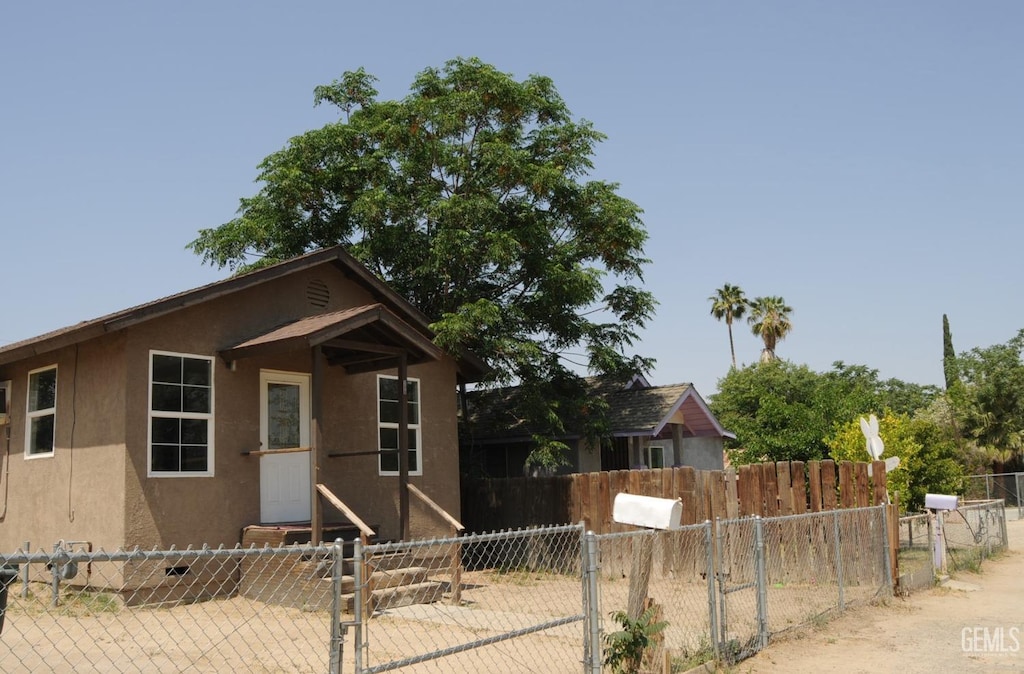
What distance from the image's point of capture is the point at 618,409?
22062 millimetres

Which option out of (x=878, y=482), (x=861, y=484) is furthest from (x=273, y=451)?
(x=878, y=482)

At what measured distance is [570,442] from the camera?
21578mm

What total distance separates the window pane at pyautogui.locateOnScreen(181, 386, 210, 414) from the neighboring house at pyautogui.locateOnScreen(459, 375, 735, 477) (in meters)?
7.73

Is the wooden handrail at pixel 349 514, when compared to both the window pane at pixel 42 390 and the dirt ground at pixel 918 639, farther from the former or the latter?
the dirt ground at pixel 918 639

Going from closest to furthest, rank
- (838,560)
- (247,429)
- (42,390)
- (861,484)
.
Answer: (838,560), (247,429), (42,390), (861,484)

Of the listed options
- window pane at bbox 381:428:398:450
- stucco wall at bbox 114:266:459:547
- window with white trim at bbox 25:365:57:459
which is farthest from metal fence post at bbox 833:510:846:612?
window with white trim at bbox 25:365:57:459

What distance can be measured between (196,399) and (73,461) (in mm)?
1936

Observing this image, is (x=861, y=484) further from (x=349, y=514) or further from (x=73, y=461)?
(x=73, y=461)

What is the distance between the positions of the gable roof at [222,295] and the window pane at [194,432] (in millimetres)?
1239

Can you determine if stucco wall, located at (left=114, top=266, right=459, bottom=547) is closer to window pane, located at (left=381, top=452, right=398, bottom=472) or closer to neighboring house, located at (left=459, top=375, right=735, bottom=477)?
window pane, located at (left=381, top=452, right=398, bottom=472)

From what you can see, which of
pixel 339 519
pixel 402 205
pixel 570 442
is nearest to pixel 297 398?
pixel 339 519

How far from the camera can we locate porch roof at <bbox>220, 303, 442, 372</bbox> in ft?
41.3

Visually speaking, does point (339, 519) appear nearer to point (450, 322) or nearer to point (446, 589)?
point (446, 589)

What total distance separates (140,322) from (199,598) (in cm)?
384
